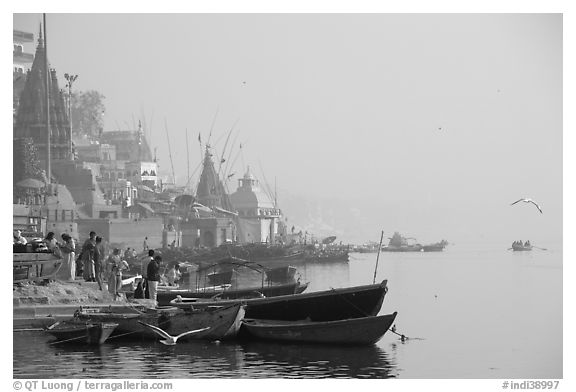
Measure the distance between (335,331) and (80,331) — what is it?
16.3ft

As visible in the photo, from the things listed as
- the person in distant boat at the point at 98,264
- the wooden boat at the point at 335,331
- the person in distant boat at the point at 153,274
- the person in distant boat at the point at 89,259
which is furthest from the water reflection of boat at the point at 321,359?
the person in distant boat at the point at 89,259

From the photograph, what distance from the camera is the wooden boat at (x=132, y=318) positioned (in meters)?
21.3

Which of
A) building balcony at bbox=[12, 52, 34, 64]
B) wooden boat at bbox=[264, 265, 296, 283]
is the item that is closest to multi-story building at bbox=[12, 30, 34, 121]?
building balcony at bbox=[12, 52, 34, 64]

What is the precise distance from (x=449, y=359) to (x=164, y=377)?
22.0 feet

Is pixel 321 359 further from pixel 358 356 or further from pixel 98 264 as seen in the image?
pixel 98 264

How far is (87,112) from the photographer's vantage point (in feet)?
361

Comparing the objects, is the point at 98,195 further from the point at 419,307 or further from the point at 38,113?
the point at 419,307

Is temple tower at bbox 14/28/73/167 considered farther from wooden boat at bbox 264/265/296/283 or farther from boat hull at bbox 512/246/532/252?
boat hull at bbox 512/246/532/252

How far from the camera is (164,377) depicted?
17.8 meters

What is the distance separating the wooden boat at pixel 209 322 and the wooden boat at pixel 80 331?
51.4 inches

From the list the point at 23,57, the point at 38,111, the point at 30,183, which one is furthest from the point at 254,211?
the point at 30,183

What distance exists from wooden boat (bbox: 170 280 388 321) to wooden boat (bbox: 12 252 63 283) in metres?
2.75

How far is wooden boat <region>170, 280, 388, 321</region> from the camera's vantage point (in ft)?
75.2
